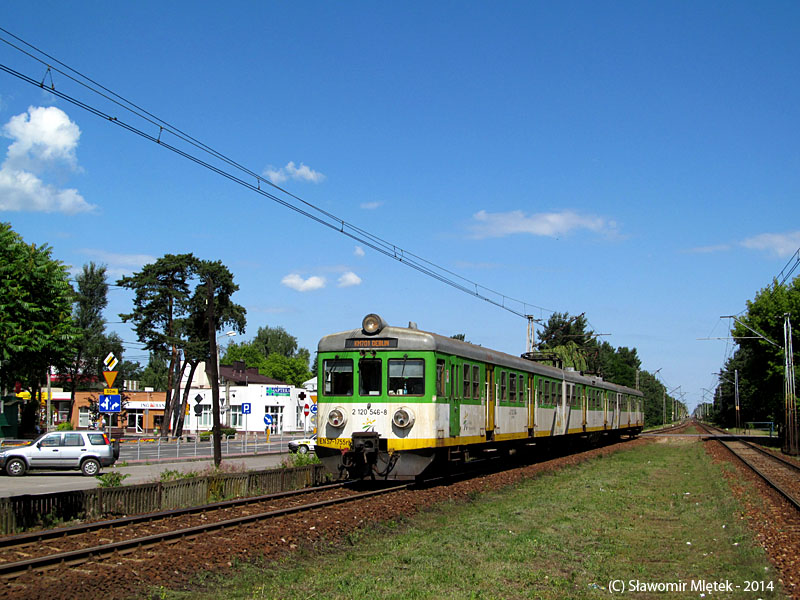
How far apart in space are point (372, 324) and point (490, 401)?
14.9ft

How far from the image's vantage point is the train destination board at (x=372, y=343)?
16641 millimetres

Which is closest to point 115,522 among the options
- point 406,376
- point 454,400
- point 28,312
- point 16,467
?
point 406,376

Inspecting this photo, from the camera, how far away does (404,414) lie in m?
16.0

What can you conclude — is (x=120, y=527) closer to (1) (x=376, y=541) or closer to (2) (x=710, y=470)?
(1) (x=376, y=541)

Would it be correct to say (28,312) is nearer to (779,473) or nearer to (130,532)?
(130,532)

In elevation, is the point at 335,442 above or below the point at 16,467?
A: above

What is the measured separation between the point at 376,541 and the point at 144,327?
49893mm

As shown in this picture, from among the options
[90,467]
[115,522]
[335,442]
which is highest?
[335,442]

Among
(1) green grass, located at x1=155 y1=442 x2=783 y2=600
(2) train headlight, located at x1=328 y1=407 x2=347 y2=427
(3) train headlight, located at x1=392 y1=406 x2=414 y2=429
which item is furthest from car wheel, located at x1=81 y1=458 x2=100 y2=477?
(1) green grass, located at x1=155 y1=442 x2=783 y2=600

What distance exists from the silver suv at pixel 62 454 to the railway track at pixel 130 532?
14.8 m

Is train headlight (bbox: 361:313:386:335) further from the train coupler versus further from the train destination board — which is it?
the train coupler

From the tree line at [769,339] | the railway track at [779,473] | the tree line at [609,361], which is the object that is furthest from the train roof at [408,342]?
the tree line at [609,361]

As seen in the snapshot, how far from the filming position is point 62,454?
1061 inches

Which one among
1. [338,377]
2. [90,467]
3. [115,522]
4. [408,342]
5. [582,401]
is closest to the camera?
[115,522]
